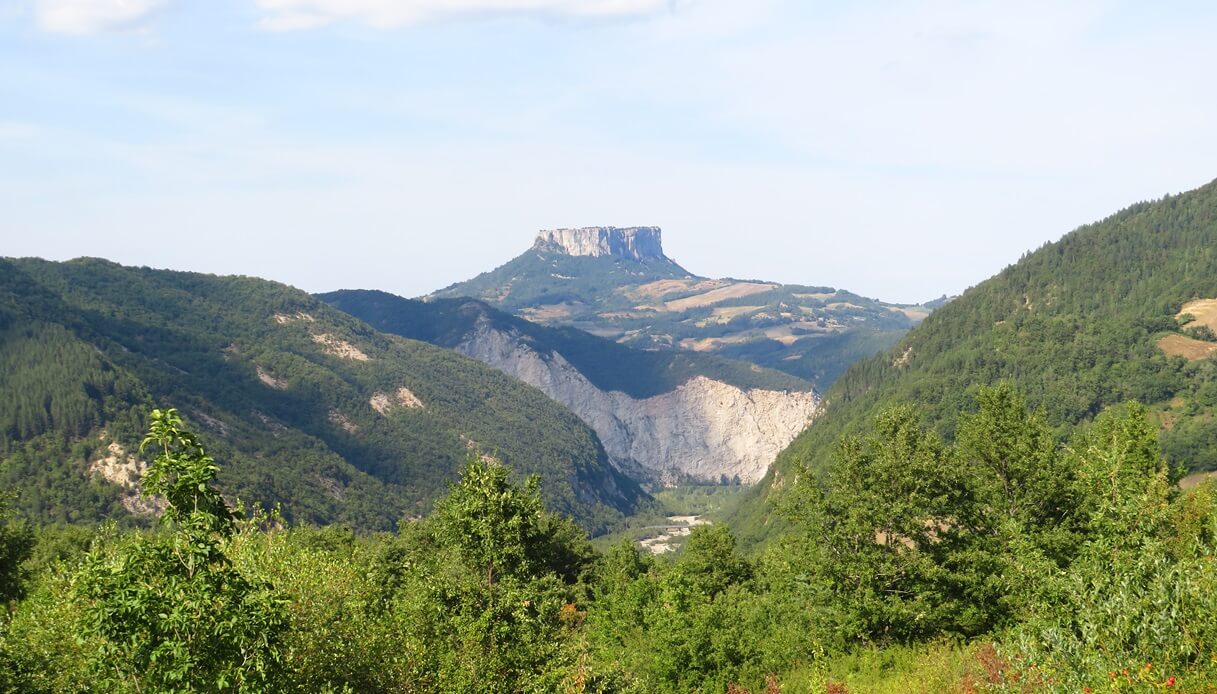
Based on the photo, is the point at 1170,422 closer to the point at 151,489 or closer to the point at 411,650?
the point at 411,650

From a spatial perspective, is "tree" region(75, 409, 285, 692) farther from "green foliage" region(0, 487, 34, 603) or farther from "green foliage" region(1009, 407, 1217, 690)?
"green foliage" region(0, 487, 34, 603)

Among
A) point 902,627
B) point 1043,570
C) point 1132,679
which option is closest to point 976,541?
point 902,627

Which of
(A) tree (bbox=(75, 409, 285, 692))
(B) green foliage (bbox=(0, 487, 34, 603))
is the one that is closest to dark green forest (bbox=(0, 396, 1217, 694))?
(A) tree (bbox=(75, 409, 285, 692))

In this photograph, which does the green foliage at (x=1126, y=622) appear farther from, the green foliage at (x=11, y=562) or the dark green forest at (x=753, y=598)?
the green foliage at (x=11, y=562)

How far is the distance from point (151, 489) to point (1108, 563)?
33.5m

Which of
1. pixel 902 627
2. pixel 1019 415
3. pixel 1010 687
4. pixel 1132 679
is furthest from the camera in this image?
pixel 1019 415

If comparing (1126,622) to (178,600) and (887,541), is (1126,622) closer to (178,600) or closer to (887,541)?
(178,600)

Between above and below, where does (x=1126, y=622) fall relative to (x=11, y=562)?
above

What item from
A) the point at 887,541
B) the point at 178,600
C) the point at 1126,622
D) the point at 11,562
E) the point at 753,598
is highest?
the point at 178,600

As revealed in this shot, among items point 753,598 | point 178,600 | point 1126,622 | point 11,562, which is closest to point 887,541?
point 1126,622

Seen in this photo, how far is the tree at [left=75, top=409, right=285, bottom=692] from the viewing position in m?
18.8

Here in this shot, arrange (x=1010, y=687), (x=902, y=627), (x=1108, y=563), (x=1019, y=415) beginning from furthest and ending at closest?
(x=1019, y=415), (x=902, y=627), (x=1108, y=563), (x=1010, y=687)

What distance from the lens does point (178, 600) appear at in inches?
752

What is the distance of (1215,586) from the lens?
26344 mm
